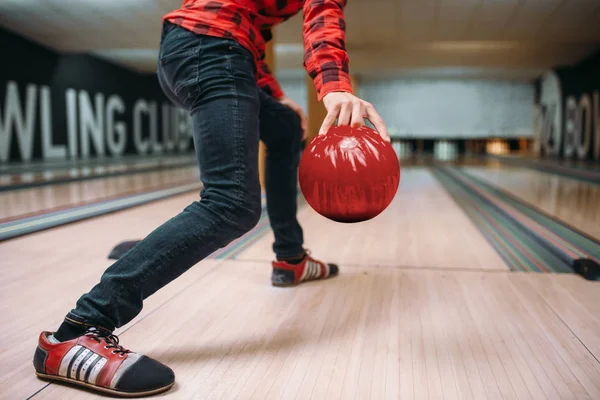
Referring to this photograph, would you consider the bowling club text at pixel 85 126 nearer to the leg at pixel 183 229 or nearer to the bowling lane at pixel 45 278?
the bowling lane at pixel 45 278

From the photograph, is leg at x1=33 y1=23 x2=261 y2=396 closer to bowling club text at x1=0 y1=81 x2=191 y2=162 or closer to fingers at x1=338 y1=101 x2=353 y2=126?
fingers at x1=338 y1=101 x2=353 y2=126

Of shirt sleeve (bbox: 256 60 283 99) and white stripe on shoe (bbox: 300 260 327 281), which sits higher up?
shirt sleeve (bbox: 256 60 283 99)

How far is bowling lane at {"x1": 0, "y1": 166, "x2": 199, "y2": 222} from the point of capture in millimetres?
2465

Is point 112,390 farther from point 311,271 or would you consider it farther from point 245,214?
point 311,271

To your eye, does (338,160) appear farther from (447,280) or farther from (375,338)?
(447,280)

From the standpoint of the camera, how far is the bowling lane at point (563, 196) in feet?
7.15

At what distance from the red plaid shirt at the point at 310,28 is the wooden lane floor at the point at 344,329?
44 centimetres

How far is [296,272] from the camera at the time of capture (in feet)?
4.04

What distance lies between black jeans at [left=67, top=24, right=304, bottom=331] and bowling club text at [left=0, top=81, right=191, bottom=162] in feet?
21.0

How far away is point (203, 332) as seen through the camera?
0.94 m

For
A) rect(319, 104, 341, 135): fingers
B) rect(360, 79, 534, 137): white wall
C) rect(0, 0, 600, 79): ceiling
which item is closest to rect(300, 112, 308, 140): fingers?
rect(319, 104, 341, 135): fingers

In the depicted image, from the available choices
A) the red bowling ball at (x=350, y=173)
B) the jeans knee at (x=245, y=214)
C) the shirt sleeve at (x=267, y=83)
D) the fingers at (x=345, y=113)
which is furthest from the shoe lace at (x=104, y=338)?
the shirt sleeve at (x=267, y=83)

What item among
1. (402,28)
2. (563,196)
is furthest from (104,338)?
(402,28)

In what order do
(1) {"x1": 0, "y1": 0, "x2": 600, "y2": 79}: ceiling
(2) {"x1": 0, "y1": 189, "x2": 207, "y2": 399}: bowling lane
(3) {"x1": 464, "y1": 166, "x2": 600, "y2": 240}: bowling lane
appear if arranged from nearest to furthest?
1. (2) {"x1": 0, "y1": 189, "x2": 207, "y2": 399}: bowling lane
2. (3) {"x1": 464, "y1": 166, "x2": 600, "y2": 240}: bowling lane
3. (1) {"x1": 0, "y1": 0, "x2": 600, "y2": 79}: ceiling
